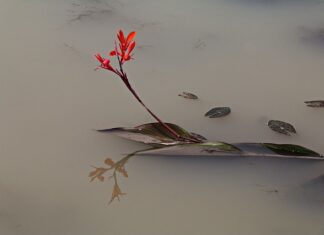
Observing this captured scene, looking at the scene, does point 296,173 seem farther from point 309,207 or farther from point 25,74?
point 25,74

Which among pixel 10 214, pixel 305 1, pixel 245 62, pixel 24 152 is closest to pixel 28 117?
pixel 24 152

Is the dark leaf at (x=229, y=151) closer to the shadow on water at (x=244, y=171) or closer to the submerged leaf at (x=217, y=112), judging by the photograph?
the shadow on water at (x=244, y=171)

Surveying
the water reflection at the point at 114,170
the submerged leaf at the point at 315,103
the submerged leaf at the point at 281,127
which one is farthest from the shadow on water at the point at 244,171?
the submerged leaf at the point at 315,103

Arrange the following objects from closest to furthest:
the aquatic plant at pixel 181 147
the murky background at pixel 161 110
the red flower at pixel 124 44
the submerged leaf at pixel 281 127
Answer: the red flower at pixel 124 44
the murky background at pixel 161 110
the aquatic plant at pixel 181 147
the submerged leaf at pixel 281 127

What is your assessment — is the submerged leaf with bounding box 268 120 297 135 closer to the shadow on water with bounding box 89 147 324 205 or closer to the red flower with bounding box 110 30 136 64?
the shadow on water with bounding box 89 147 324 205

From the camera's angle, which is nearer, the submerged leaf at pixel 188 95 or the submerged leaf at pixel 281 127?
the submerged leaf at pixel 281 127

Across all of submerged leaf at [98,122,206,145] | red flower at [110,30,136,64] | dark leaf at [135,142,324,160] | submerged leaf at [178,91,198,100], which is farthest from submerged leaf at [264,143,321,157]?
red flower at [110,30,136,64]

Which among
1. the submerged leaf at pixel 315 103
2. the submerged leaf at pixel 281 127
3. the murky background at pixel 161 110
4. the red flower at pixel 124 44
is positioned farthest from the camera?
the submerged leaf at pixel 315 103
